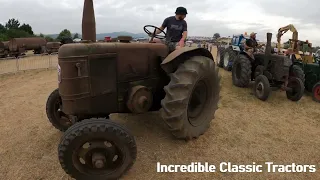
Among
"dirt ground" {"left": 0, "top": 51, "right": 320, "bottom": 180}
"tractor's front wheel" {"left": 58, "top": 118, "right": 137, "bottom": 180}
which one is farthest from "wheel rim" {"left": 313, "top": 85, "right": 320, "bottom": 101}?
"tractor's front wheel" {"left": 58, "top": 118, "right": 137, "bottom": 180}

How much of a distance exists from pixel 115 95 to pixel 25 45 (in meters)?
17.9

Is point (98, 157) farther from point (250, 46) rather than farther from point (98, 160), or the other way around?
point (250, 46)

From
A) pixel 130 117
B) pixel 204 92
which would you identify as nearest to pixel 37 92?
A: pixel 130 117

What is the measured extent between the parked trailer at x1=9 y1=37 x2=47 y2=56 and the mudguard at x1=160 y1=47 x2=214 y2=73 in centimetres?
1700

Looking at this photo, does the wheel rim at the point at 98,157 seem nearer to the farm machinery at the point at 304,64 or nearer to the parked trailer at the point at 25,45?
the farm machinery at the point at 304,64

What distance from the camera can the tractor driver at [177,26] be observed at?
470cm

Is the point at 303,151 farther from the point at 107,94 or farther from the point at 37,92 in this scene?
the point at 37,92

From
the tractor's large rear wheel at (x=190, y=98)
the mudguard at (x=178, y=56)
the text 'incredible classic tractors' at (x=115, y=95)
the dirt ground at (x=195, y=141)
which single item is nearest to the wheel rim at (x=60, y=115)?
the text 'incredible classic tractors' at (x=115, y=95)

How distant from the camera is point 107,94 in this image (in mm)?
3379

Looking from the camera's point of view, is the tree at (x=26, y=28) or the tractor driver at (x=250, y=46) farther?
the tree at (x=26, y=28)

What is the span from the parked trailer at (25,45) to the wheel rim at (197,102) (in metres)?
17.0

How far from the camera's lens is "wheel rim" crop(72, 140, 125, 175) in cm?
274

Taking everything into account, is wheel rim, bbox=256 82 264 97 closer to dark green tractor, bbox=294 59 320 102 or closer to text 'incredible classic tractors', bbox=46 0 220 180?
dark green tractor, bbox=294 59 320 102

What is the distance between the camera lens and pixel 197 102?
4.27 metres
